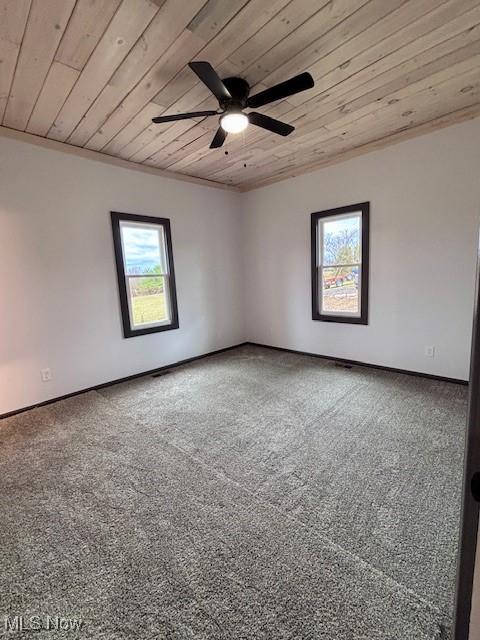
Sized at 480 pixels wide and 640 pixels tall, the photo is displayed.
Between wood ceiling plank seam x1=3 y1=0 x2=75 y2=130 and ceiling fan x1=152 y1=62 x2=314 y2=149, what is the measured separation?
0.69 meters

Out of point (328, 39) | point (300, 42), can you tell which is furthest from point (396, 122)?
point (300, 42)

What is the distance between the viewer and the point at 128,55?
1864mm

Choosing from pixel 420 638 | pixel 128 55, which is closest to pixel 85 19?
pixel 128 55

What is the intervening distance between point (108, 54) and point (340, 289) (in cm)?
338

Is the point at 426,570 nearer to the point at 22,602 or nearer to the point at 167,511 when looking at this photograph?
the point at 167,511

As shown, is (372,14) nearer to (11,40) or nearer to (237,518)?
(11,40)

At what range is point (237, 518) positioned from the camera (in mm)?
1578

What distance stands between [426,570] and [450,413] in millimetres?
1730

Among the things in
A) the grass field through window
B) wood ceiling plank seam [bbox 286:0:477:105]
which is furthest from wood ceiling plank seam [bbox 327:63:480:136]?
the grass field through window

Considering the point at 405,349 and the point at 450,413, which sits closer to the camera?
the point at 450,413

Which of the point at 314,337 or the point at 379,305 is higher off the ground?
the point at 379,305

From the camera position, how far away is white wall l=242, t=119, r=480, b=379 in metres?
2.97

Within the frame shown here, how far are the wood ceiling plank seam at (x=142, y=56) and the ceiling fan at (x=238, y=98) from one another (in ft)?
0.89

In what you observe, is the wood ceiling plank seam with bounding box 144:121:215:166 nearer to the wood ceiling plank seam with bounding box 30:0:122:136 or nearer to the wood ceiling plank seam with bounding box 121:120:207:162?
the wood ceiling plank seam with bounding box 121:120:207:162
